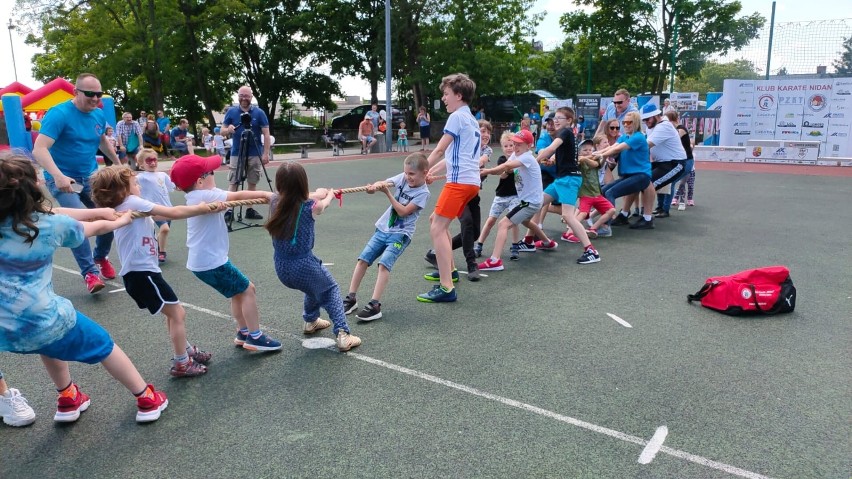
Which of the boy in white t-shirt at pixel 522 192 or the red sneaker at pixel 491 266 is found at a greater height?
the boy in white t-shirt at pixel 522 192

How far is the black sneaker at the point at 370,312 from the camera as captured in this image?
16.4 ft

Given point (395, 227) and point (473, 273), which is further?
point (473, 273)

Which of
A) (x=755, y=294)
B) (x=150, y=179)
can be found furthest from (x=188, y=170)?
(x=755, y=294)

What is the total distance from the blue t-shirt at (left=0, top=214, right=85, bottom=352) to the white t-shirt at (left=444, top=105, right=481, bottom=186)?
3242 millimetres

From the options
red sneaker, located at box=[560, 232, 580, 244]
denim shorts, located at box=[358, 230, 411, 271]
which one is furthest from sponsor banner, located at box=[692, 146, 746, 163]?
denim shorts, located at box=[358, 230, 411, 271]

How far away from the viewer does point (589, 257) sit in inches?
279

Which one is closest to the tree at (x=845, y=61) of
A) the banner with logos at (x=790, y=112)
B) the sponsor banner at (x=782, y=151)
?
the banner with logos at (x=790, y=112)

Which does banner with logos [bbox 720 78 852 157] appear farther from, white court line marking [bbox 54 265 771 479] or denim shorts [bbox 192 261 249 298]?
denim shorts [bbox 192 261 249 298]

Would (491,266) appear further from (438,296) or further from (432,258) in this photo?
(438,296)

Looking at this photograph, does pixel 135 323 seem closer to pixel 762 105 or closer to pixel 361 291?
pixel 361 291

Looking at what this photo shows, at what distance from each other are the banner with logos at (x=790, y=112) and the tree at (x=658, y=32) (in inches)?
576

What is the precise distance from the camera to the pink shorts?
835cm

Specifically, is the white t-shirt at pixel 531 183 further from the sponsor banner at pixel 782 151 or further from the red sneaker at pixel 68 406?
the sponsor banner at pixel 782 151

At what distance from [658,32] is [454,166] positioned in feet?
123
